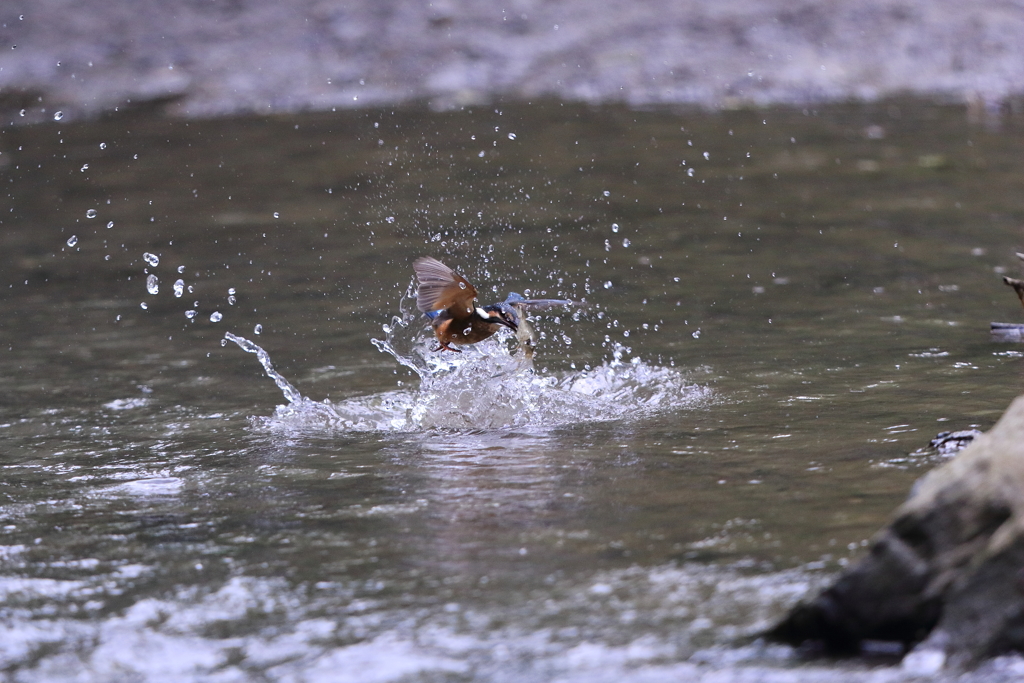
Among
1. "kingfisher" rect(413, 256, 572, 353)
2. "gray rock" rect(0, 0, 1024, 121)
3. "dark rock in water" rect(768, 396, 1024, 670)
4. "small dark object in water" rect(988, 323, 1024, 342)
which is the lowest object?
"dark rock in water" rect(768, 396, 1024, 670)

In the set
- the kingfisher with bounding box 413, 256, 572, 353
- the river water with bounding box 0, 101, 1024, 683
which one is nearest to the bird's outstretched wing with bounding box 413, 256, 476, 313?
the kingfisher with bounding box 413, 256, 572, 353

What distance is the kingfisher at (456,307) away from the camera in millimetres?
5059

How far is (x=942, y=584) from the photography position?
2871 mm

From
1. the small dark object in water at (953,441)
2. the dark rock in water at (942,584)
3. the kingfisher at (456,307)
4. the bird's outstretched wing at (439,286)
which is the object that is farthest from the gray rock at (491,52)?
the dark rock in water at (942,584)

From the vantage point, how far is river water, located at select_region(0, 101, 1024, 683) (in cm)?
320

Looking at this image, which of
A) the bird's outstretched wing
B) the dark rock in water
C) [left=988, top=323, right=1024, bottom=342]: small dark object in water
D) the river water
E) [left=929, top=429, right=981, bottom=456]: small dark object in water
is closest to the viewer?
the dark rock in water

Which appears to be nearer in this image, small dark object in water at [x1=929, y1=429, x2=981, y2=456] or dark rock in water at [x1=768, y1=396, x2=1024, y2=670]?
dark rock in water at [x1=768, y1=396, x2=1024, y2=670]

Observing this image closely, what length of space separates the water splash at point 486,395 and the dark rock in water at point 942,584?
229 centimetres

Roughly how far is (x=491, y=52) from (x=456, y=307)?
9266mm

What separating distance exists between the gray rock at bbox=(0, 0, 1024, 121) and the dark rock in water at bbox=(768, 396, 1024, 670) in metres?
10.4

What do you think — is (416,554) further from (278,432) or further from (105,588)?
(278,432)

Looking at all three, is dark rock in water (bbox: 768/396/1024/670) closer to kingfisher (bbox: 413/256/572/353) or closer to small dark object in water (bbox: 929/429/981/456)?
small dark object in water (bbox: 929/429/981/456)

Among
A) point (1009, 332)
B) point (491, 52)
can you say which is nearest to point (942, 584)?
point (1009, 332)

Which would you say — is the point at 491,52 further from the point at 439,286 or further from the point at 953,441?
the point at 953,441
